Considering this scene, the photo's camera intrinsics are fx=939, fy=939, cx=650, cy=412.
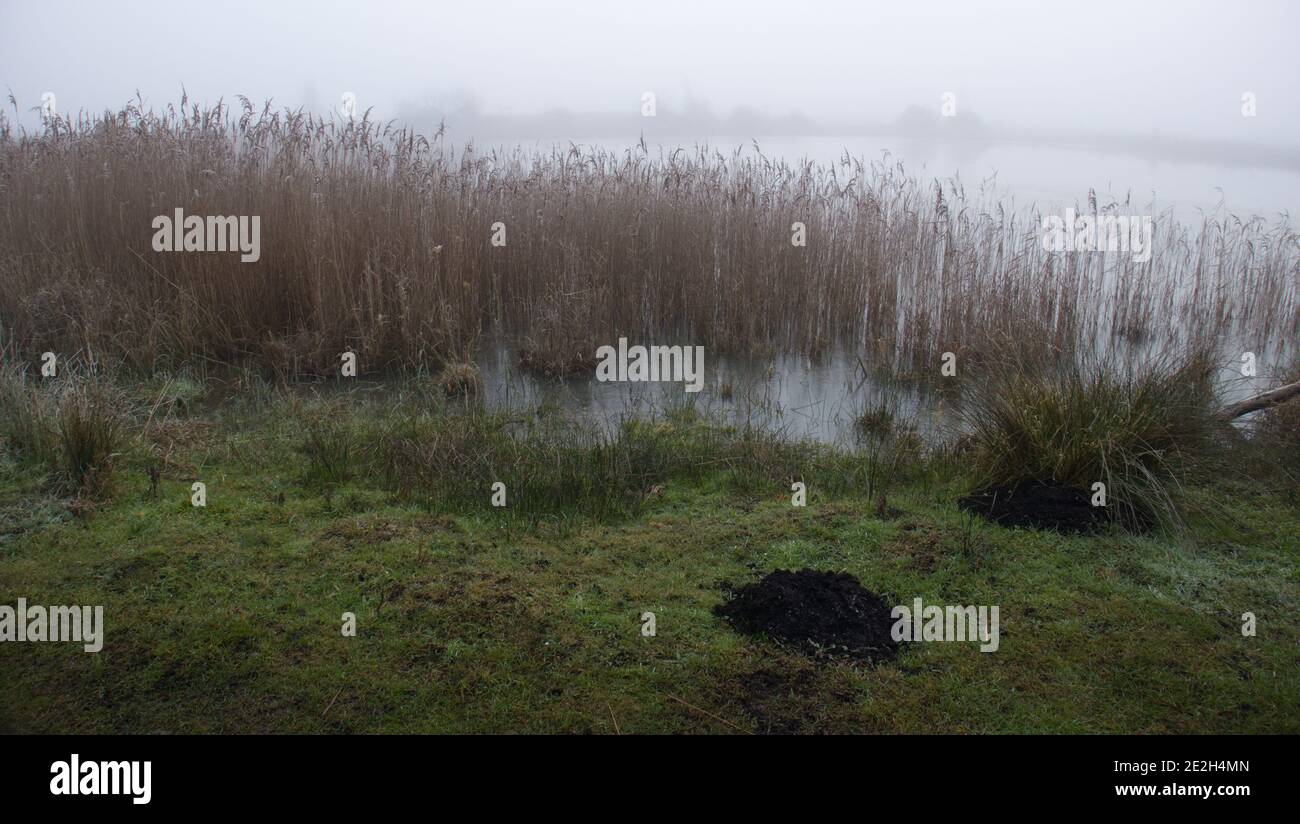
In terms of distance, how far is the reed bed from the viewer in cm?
669

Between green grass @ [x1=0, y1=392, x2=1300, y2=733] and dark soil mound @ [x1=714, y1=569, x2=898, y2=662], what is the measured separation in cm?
9

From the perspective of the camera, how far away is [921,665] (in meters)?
2.90

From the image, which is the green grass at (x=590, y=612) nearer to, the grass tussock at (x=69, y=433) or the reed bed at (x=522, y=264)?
the grass tussock at (x=69, y=433)

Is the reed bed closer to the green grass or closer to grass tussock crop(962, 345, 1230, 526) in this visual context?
A: grass tussock crop(962, 345, 1230, 526)

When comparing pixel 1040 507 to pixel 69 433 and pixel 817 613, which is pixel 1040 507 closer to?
pixel 817 613

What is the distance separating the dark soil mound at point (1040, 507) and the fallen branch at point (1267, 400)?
1.33 meters

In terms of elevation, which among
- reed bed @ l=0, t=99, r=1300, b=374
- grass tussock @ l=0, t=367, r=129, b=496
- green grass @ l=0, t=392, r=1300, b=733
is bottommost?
green grass @ l=0, t=392, r=1300, b=733

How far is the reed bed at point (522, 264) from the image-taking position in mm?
6691

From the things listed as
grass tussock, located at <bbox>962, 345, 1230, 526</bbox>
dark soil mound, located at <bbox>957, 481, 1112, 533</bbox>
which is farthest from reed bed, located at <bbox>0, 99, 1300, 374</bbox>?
dark soil mound, located at <bbox>957, 481, 1112, 533</bbox>

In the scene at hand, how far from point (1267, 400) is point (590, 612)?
11.9ft

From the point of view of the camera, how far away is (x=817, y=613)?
3.15 metres

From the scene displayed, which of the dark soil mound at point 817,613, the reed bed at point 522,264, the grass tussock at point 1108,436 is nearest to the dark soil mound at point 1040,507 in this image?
the grass tussock at point 1108,436
